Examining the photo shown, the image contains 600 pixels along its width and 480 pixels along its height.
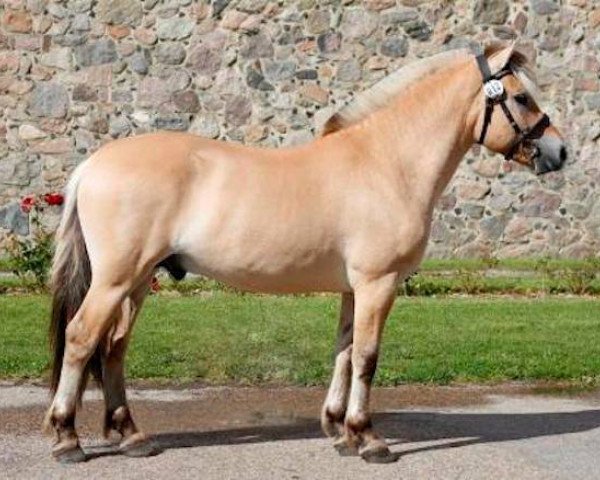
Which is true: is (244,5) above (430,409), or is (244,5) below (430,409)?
above

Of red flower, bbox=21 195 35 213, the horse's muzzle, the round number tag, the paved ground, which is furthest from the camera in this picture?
red flower, bbox=21 195 35 213

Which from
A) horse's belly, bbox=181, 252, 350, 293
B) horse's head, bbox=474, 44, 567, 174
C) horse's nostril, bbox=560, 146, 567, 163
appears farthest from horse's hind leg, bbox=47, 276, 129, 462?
horse's nostril, bbox=560, 146, 567, 163

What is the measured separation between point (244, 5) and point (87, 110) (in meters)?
2.41

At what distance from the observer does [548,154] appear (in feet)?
22.5

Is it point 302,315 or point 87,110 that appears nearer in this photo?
point 302,315

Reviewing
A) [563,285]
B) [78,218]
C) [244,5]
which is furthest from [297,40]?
[78,218]

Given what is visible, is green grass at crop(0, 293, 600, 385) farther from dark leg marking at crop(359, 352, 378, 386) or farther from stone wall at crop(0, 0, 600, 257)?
stone wall at crop(0, 0, 600, 257)

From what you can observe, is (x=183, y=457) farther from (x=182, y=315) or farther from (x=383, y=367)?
(x=182, y=315)

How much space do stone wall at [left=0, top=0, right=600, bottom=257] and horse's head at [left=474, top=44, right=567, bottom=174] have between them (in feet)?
29.3

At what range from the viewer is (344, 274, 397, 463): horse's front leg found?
6.48m

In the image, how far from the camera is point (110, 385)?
6.66 m

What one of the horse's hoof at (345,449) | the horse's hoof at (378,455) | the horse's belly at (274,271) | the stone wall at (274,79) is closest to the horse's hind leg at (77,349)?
the horse's belly at (274,271)

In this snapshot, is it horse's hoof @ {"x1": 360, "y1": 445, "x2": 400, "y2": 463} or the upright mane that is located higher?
the upright mane

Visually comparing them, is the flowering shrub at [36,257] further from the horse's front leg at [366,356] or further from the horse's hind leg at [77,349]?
the horse's front leg at [366,356]
